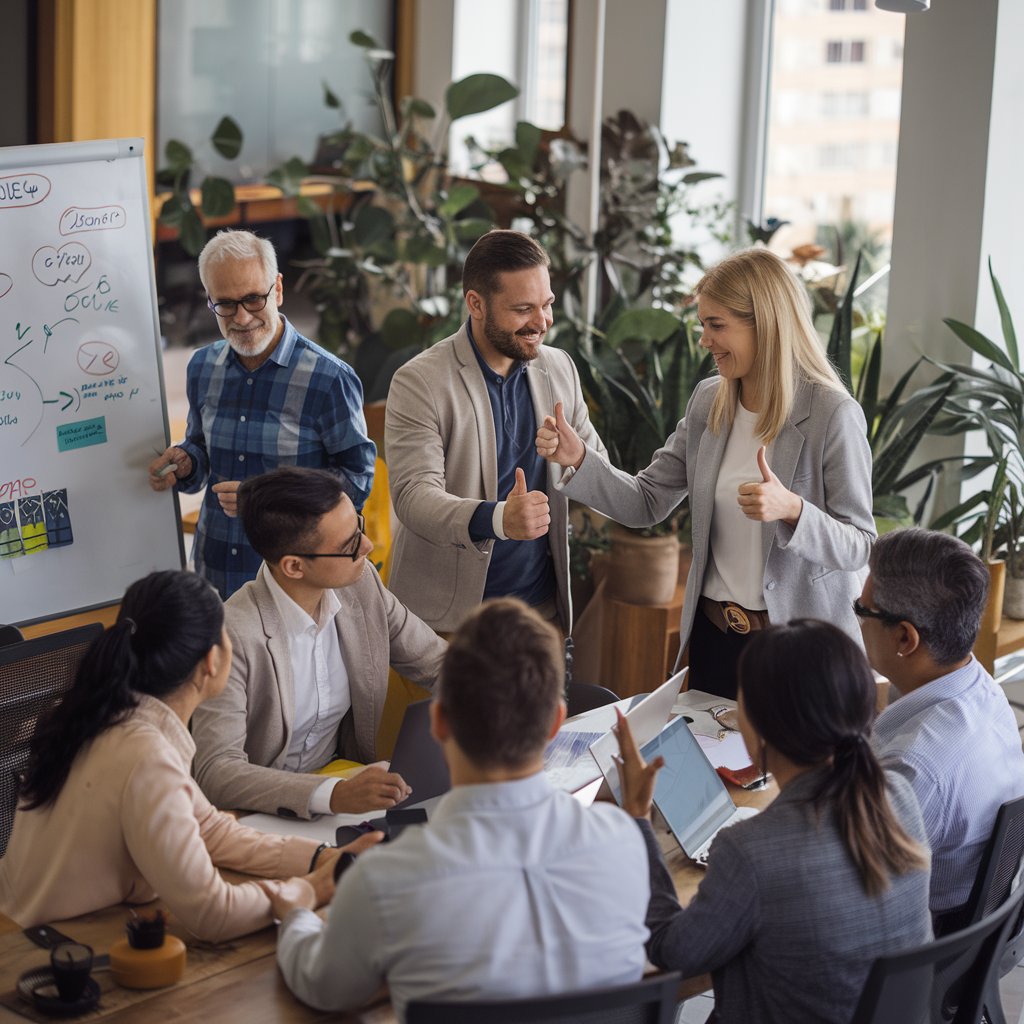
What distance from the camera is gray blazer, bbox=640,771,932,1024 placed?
1.79 m

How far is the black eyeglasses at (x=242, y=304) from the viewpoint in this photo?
3.29 m

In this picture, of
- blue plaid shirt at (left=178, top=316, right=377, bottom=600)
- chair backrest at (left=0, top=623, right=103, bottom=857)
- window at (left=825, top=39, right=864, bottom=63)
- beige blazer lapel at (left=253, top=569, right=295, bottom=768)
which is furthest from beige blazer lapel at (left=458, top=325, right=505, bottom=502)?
window at (left=825, top=39, right=864, bottom=63)

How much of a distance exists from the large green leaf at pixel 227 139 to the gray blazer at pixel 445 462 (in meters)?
2.99

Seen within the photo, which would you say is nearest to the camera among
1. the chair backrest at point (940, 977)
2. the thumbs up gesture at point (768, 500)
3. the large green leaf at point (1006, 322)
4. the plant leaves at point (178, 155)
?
the chair backrest at point (940, 977)

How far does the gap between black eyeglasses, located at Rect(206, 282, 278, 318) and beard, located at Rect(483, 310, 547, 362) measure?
1.80ft

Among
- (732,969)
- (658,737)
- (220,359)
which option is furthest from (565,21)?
(732,969)

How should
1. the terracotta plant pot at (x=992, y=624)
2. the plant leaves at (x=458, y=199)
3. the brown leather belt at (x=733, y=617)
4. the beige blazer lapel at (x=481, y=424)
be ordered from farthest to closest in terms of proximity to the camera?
the plant leaves at (x=458, y=199), the terracotta plant pot at (x=992, y=624), the beige blazer lapel at (x=481, y=424), the brown leather belt at (x=733, y=617)

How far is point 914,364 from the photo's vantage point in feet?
14.5

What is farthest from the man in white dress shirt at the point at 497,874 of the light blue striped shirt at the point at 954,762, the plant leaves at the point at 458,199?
the plant leaves at the point at 458,199

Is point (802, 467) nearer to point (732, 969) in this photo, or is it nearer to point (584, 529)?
point (732, 969)

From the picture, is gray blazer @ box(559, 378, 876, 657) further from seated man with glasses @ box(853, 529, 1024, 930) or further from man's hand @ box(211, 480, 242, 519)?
man's hand @ box(211, 480, 242, 519)

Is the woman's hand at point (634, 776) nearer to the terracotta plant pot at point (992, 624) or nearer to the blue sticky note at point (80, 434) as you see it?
the blue sticky note at point (80, 434)

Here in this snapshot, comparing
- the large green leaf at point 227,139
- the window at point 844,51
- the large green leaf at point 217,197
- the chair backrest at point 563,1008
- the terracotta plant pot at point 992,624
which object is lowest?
the terracotta plant pot at point 992,624

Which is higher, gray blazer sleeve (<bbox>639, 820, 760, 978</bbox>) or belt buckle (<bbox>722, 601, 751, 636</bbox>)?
belt buckle (<bbox>722, 601, 751, 636</bbox>)
